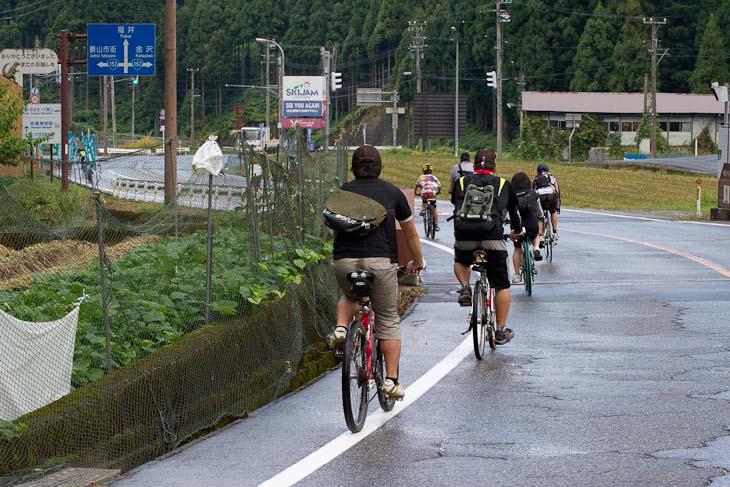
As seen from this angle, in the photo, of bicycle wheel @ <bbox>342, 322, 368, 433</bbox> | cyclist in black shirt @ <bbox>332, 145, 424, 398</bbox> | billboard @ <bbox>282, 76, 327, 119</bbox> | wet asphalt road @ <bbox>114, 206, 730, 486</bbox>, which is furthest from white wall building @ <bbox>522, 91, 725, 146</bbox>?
bicycle wheel @ <bbox>342, 322, 368, 433</bbox>

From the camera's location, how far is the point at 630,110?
96.7 m

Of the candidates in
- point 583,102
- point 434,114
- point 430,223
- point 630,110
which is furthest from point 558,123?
point 430,223

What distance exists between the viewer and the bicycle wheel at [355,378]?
786cm

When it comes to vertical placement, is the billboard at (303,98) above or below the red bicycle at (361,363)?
above

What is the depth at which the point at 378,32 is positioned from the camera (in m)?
125

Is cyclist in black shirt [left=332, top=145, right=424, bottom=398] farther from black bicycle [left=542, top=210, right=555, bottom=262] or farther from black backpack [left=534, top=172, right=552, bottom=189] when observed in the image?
black bicycle [left=542, top=210, right=555, bottom=262]

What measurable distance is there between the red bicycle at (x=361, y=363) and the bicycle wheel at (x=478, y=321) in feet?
7.50

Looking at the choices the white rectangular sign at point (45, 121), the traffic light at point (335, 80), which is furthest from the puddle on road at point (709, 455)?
the traffic light at point (335, 80)

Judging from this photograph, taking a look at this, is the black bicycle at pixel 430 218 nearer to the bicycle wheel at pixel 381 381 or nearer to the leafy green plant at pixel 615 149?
the bicycle wheel at pixel 381 381

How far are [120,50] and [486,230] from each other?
62.5 ft

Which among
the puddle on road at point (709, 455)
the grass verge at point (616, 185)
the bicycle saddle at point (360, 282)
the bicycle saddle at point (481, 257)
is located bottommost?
the grass verge at point (616, 185)

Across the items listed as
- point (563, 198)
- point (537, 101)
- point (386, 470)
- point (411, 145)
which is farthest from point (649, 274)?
point (411, 145)

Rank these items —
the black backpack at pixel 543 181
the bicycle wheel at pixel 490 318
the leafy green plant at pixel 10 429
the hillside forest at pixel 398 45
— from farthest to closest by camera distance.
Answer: the hillside forest at pixel 398 45, the black backpack at pixel 543 181, the bicycle wheel at pixel 490 318, the leafy green plant at pixel 10 429

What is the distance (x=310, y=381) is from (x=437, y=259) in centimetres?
1197
